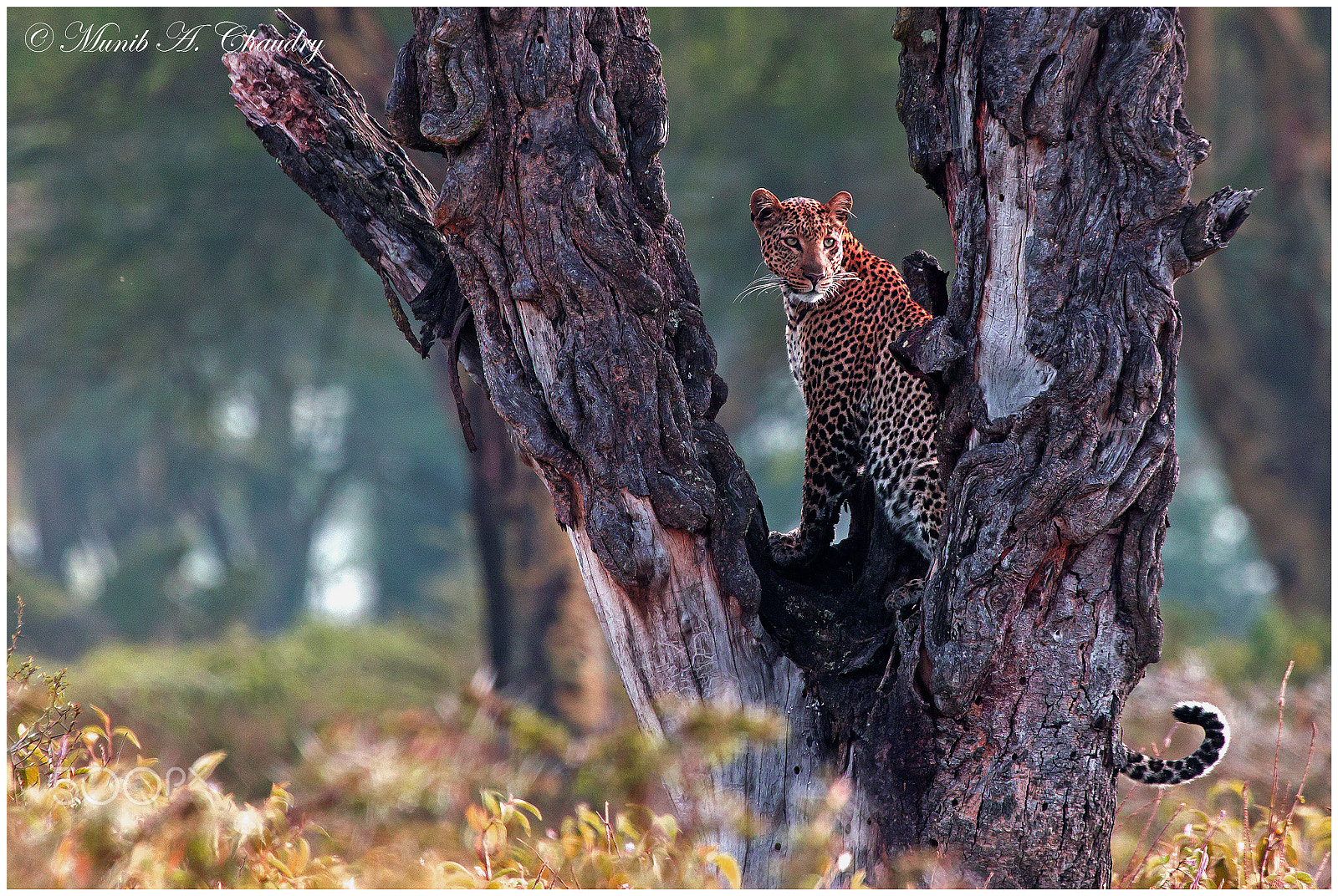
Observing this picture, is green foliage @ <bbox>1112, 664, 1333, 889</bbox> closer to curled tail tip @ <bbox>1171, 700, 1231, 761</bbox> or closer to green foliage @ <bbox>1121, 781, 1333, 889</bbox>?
green foliage @ <bbox>1121, 781, 1333, 889</bbox>

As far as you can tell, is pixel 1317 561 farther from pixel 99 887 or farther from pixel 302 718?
pixel 99 887

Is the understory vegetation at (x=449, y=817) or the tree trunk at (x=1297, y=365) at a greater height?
the tree trunk at (x=1297, y=365)

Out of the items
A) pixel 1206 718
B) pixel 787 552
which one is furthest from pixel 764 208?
pixel 1206 718

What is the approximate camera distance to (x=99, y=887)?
103 inches

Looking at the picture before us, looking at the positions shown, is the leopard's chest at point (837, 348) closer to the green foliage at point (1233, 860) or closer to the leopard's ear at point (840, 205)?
the leopard's ear at point (840, 205)

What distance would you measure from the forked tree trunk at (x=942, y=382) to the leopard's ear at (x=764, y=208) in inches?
61.9

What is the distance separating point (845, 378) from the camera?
480cm

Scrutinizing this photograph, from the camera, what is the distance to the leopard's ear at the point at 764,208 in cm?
512

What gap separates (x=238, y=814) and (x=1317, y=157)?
12.1 meters

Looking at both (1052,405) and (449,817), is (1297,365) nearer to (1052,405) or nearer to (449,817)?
(1052,405)

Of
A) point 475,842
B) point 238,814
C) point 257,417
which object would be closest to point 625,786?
point 238,814

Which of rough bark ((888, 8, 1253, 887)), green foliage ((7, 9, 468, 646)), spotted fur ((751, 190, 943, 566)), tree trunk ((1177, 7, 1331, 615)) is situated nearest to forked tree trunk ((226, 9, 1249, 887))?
rough bark ((888, 8, 1253, 887))

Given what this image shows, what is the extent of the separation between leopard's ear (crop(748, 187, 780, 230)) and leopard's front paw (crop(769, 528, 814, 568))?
156cm

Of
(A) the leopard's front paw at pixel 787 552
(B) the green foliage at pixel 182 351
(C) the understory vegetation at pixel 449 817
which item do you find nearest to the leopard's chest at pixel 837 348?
(A) the leopard's front paw at pixel 787 552
